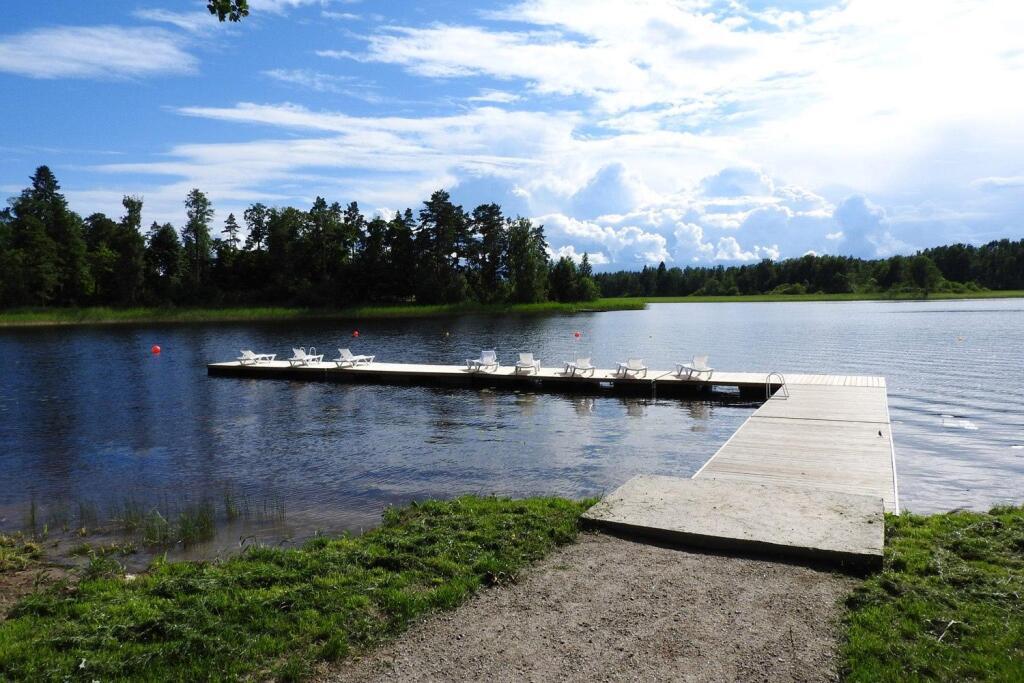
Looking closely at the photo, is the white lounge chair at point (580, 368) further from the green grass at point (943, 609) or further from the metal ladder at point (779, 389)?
the green grass at point (943, 609)

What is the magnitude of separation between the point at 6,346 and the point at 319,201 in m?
50.5

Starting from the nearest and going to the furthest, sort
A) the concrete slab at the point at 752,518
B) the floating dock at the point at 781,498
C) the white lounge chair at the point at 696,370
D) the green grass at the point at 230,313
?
the concrete slab at the point at 752,518
the floating dock at the point at 781,498
the white lounge chair at the point at 696,370
the green grass at the point at 230,313

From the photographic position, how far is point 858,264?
457ft

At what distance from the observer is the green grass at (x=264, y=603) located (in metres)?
5.08

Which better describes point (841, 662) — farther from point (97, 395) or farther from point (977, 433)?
point (97, 395)

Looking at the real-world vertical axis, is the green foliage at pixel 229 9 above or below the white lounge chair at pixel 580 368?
above

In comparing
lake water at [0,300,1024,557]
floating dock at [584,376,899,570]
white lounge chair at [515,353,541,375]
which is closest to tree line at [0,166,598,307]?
lake water at [0,300,1024,557]

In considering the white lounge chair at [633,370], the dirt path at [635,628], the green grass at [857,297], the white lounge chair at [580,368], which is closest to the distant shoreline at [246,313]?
the green grass at [857,297]

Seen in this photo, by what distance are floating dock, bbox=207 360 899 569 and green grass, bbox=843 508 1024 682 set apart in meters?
0.41

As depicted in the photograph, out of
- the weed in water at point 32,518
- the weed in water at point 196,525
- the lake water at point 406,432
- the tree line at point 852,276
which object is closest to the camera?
the weed in water at point 196,525

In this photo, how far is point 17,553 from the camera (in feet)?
28.8

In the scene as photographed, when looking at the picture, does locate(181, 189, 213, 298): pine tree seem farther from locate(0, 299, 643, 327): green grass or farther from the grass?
the grass

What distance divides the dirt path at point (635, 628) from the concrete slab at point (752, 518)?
0.31 meters

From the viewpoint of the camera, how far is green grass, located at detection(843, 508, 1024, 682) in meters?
4.69
